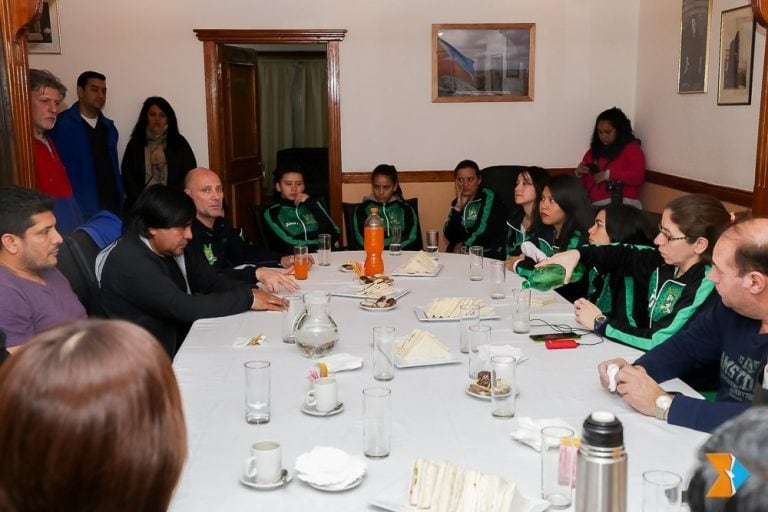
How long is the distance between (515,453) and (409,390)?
44 cm

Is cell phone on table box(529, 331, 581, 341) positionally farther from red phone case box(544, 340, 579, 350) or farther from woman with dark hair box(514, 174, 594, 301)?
woman with dark hair box(514, 174, 594, 301)

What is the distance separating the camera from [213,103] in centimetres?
611

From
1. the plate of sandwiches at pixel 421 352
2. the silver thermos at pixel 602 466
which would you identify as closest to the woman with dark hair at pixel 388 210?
the plate of sandwiches at pixel 421 352

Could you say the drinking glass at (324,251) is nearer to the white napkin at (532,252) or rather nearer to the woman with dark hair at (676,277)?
the white napkin at (532,252)

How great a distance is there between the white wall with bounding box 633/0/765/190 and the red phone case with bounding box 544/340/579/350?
268 centimetres

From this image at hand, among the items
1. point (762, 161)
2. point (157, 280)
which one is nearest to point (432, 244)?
point (157, 280)

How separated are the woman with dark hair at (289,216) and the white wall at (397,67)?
1297 mm

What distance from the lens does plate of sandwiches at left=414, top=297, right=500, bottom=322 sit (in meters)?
2.75

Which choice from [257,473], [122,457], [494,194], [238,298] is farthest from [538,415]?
[494,194]

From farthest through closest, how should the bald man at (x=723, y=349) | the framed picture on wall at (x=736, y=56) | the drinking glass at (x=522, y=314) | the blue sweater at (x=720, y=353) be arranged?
the framed picture on wall at (x=736, y=56), the drinking glass at (x=522, y=314), the blue sweater at (x=720, y=353), the bald man at (x=723, y=349)

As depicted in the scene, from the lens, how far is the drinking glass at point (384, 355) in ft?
6.93

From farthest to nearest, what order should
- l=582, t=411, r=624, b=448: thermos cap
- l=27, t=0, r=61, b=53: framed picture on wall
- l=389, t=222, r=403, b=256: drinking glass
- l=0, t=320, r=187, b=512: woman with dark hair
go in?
1. l=27, t=0, r=61, b=53: framed picture on wall
2. l=389, t=222, r=403, b=256: drinking glass
3. l=582, t=411, r=624, b=448: thermos cap
4. l=0, t=320, r=187, b=512: woman with dark hair

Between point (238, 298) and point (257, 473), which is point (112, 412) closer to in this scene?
point (257, 473)

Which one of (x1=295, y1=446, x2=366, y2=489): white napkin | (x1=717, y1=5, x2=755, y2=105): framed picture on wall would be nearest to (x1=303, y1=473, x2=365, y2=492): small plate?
(x1=295, y1=446, x2=366, y2=489): white napkin
